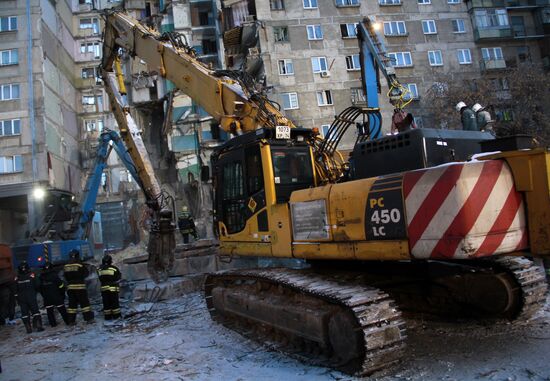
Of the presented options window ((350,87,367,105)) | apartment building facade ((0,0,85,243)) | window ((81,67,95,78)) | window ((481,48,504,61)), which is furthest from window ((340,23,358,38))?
window ((81,67,95,78))

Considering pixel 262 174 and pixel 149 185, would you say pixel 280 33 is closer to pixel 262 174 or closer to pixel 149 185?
pixel 149 185

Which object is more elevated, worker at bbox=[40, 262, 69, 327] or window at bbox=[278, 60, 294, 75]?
window at bbox=[278, 60, 294, 75]

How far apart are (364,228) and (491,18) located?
32878 mm

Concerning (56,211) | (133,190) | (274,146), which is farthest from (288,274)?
(133,190)

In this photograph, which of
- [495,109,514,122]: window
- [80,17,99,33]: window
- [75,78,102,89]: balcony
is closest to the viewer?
[495,109,514,122]: window

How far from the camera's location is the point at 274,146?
6559 mm

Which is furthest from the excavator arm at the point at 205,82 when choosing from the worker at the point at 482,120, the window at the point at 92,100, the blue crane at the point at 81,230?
the window at the point at 92,100

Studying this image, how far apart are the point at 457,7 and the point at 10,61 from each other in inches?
1180

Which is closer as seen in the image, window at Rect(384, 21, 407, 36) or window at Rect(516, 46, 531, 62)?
window at Rect(384, 21, 407, 36)

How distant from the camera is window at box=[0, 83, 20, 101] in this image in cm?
2687

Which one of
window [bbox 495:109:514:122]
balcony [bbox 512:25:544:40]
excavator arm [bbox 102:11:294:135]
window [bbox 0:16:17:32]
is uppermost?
window [bbox 0:16:17:32]

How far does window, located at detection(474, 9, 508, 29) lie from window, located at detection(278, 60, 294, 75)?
1373cm

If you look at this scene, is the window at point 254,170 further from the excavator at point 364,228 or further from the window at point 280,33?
the window at point 280,33

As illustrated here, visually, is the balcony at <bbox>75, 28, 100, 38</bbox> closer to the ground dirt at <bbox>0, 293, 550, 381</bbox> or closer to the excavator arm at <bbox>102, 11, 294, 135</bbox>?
the excavator arm at <bbox>102, 11, 294, 135</bbox>
